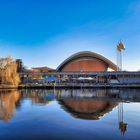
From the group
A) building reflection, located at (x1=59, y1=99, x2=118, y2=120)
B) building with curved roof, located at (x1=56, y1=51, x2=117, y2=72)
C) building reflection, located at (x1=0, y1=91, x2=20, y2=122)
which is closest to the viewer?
building reflection, located at (x1=0, y1=91, x2=20, y2=122)

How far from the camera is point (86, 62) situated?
8494 centimetres

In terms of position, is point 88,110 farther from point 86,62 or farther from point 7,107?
point 86,62

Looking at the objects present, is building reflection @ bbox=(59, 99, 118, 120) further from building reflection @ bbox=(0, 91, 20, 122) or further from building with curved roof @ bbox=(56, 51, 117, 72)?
building with curved roof @ bbox=(56, 51, 117, 72)

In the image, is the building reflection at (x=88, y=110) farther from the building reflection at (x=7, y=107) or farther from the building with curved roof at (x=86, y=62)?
the building with curved roof at (x=86, y=62)

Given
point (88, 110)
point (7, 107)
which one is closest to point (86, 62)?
point (7, 107)

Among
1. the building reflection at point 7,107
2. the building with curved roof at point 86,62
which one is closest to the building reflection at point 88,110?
the building reflection at point 7,107

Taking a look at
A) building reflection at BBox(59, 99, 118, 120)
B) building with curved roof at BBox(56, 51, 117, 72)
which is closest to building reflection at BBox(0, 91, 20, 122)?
building reflection at BBox(59, 99, 118, 120)

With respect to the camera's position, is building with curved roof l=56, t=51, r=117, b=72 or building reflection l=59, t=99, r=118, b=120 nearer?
building reflection l=59, t=99, r=118, b=120

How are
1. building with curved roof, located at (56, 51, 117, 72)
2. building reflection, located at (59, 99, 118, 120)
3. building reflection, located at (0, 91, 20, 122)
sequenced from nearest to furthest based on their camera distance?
building reflection, located at (0, 91, 20, 122) → building reflection, located at (59, 99, 118, 120) → building with curved roof, located at (56, 51, 117, 72)

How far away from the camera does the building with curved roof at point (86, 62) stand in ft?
263

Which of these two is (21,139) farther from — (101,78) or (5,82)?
(101,78)

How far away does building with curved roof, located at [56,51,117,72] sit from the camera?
80.3 metres

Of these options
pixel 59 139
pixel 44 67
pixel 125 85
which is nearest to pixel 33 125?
pixel 59 139

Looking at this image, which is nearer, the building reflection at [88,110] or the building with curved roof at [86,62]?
the building reflection at [88,110]
